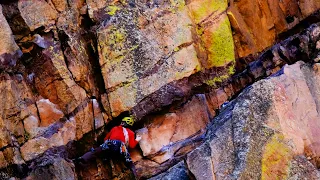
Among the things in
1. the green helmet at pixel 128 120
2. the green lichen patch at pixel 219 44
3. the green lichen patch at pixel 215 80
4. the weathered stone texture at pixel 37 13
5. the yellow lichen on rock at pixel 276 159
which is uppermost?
the weathered stone texture at pixel 37 13

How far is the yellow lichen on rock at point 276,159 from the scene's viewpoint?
1266cm

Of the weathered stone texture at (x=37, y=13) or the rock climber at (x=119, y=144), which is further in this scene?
the weathered stone texture at (x=37, y=13)

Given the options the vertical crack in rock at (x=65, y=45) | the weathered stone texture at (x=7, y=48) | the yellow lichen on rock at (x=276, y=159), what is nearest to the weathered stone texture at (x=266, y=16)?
the vertical crack in rock at (x=65, y=45)

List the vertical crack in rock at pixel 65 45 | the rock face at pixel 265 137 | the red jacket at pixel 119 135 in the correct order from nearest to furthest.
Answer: the rock face at pixel 265 137 < the red jacket at pixel 119 135 < the vertical crack in rock at pixel 65 45

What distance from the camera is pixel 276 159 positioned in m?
12.9

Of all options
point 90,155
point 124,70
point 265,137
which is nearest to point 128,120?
point 90,155

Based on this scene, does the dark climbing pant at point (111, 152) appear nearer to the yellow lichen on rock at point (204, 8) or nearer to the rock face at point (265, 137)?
the rock face at point (265, 137)

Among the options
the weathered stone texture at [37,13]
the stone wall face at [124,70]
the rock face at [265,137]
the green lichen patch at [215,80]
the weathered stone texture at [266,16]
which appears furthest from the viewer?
the weathered stone texture at [266,16]

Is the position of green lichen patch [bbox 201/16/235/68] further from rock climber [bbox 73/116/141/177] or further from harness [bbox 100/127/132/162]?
harness [bbox 100/127/132/162]

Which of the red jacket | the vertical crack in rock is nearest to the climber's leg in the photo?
the red jacket

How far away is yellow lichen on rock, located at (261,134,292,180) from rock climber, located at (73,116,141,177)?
7.53m

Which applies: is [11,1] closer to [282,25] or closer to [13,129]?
[13,129]

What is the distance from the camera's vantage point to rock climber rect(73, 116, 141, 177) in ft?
61.7

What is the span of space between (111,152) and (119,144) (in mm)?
748
